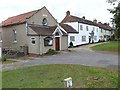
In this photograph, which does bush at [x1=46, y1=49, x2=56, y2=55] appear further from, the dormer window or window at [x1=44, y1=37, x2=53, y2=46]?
the dormer window

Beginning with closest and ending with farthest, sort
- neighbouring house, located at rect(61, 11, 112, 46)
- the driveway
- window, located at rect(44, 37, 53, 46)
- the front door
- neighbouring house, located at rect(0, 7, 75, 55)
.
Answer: the driveway → neighbouring house, located at rect(0, 7, 75, 55) → window, located at rect(44, 37, 53, 46) → the front door → neighbouring house, located at rect(61, 11, 112, 46)

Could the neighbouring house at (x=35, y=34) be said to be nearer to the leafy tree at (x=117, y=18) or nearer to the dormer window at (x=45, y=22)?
the dormer window at (x=45, y=22)

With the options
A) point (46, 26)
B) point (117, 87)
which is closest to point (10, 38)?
point (46, 26)

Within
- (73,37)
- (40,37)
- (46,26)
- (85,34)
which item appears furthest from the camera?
(85,34)

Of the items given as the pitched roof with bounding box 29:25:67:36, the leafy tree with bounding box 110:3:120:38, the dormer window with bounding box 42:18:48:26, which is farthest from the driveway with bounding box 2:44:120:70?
the dormer window with bounding box 42:18:48:26

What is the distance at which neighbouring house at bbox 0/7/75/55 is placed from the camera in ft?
95.9

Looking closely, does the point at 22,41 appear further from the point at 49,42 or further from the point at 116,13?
the point at 116,13

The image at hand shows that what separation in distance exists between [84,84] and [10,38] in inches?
1017

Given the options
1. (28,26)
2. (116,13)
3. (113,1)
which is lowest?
(28,26)

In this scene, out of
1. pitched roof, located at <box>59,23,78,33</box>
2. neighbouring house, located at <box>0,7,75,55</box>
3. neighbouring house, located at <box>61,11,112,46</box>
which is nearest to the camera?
neighbouring house, located at <box>0,7,75,55</box>

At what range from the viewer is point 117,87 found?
31.3ft

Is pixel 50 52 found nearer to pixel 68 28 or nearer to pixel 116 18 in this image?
pixel 116 18

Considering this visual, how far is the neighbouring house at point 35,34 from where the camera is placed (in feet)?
95.9

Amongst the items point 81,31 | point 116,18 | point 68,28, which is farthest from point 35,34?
point 81,31
